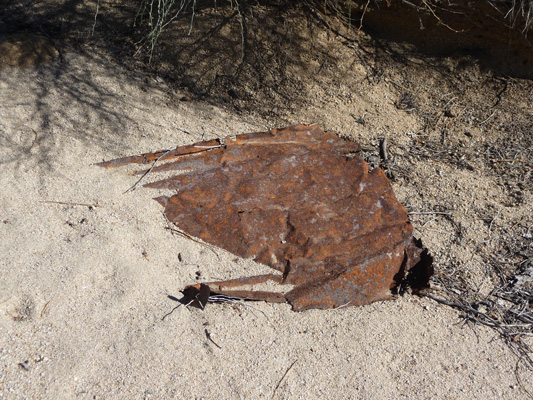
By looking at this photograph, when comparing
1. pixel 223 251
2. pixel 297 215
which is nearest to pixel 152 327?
pixel 223 251

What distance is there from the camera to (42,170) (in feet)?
8.76

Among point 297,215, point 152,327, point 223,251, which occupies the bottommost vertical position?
point 152,327

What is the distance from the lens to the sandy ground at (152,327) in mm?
1903

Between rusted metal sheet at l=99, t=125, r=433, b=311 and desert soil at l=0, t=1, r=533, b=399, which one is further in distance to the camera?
rusted metal sheet at l=99, t=125, r=433, b=311

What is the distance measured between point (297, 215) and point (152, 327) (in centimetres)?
95

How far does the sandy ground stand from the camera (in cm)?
190

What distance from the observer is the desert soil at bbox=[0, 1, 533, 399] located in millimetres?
1967

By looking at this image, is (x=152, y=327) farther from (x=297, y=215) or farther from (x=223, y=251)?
(x=297, y=215)

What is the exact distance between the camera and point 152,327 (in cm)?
206

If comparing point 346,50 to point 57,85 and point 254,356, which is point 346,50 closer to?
point 57,85

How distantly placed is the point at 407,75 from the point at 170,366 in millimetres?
2710

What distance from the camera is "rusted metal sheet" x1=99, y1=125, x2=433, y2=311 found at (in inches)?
91.6

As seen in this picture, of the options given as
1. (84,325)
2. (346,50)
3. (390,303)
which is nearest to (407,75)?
(346,50)

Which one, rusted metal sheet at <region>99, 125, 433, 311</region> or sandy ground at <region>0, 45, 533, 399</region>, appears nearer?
sandy ground at <region>0, 45, 533, 399</region>
